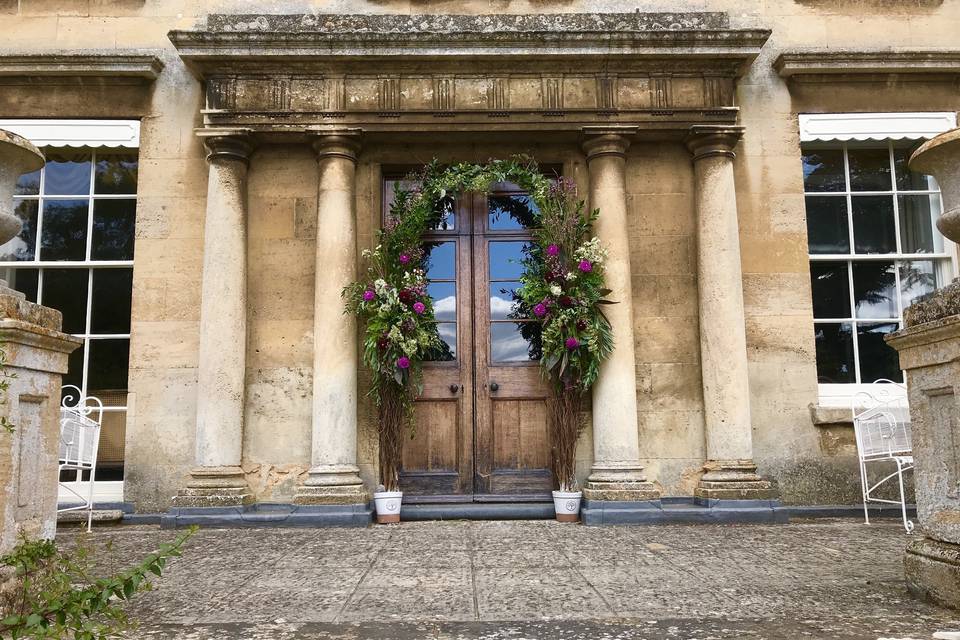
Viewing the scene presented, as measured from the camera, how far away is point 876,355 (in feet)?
24.6

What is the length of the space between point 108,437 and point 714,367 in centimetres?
590

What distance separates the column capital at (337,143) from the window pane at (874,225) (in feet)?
16.9

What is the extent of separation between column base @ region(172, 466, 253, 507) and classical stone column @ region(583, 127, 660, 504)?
3136 mm

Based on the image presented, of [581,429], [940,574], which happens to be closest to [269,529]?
[581,429]

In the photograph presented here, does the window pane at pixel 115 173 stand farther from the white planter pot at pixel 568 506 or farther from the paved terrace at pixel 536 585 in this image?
the white planter pot at pixel 568 506

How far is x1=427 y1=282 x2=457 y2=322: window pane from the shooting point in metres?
7.39

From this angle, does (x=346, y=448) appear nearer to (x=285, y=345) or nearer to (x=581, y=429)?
(x=285, y=345)

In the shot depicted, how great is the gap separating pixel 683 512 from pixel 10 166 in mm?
5513

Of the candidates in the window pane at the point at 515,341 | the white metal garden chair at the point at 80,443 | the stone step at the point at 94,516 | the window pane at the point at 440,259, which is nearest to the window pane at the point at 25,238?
the white metal garden chair at the point at 80,443

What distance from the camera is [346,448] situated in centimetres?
681

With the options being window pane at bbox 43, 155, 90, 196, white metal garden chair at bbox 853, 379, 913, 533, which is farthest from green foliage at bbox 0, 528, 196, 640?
white metal garden chair at bbox 853, 379, 913, 533

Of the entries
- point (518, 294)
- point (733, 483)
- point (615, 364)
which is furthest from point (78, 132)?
point (733, 483)

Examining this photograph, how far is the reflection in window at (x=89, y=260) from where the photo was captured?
7344mm

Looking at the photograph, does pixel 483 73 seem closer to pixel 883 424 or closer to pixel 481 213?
pixel 481 213
